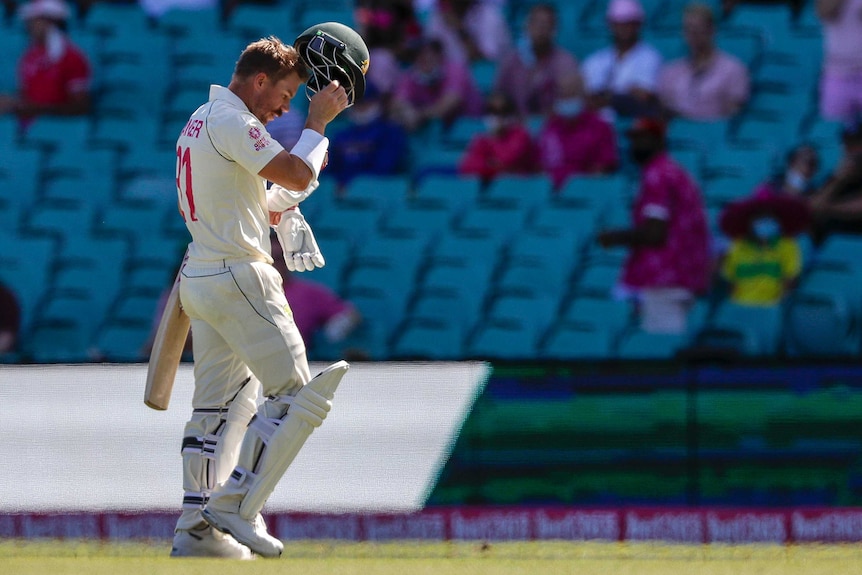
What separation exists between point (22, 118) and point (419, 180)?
3.17 meters

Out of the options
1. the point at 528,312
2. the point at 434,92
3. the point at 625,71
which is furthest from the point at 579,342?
the point at 434,92

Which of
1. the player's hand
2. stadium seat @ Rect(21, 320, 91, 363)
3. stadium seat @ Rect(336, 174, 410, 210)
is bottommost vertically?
stadium seat @ Rect(21, 320, 91, 363)

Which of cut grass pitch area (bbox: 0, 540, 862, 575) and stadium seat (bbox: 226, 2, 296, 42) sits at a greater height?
stadium seat (bbox: 226, 2, 296, 42)

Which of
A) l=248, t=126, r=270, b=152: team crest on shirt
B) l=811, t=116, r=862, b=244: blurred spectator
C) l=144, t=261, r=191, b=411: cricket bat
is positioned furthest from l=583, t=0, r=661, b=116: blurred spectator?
l=248, t=126, r=270, b=152: team crest on shirt

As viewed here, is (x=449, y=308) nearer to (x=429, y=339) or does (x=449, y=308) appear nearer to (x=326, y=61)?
(x=429, y=339)

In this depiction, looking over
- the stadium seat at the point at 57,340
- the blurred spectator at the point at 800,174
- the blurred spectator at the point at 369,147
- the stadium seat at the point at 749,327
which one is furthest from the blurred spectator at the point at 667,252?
the stadium seat at the point at 57,340

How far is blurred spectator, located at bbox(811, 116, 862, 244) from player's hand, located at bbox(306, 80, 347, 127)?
494 cm

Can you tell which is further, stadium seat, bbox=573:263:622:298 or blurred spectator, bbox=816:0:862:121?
blurred spectator, bbox=816:0:862:121

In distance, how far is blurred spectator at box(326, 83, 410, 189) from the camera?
397 inches

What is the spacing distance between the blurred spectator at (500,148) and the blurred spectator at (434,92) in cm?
33

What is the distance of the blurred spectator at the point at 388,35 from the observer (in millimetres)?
10328

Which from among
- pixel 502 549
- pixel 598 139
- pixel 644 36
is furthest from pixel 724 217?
pixel 502 549

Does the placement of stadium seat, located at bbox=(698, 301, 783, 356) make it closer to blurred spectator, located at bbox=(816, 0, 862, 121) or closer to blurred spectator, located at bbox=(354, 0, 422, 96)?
blurred spectator, located at bbox=(816, 0, 862, 121)

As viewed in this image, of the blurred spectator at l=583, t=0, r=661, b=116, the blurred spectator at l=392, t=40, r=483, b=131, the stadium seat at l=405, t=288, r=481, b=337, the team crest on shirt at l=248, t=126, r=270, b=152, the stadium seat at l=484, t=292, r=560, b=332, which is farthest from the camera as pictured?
the blurred spectator at l=392, t=40, r=483, b=131
